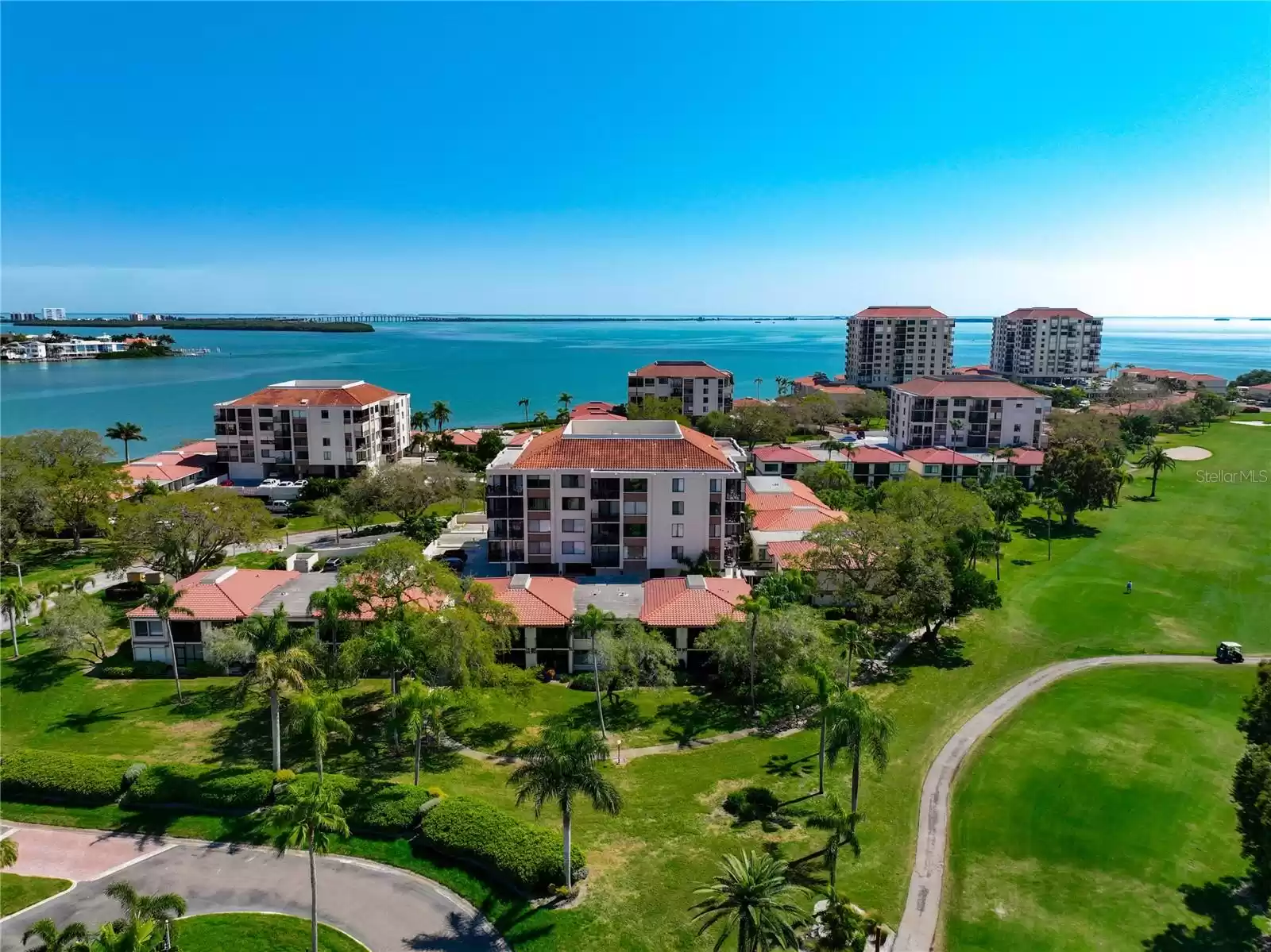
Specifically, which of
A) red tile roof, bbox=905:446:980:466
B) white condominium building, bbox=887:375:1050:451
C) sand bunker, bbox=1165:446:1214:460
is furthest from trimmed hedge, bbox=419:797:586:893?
sand bunker, bbox=1165:446:1214:460

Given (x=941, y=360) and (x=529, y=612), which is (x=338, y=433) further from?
(x=941, y=360)

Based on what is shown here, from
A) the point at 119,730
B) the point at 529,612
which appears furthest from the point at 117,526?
the point at 529,612

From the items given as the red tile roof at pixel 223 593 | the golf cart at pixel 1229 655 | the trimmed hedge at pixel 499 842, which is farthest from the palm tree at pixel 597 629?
the golf cart at pixel 1229 655

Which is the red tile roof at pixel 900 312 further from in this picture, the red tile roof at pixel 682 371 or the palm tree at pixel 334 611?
the palm tree at pixel 334 611

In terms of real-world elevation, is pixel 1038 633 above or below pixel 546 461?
below

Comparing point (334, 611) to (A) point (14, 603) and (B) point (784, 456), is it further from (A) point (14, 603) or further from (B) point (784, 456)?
(B) point (784, 456)

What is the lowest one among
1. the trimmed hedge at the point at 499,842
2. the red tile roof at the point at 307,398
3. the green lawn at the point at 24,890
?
the green lawn at the point at 24,890
